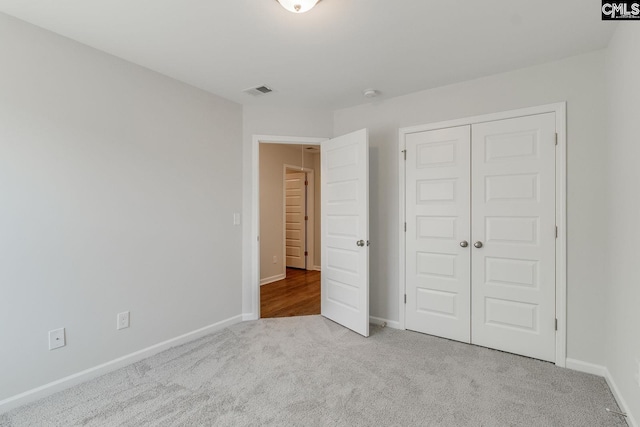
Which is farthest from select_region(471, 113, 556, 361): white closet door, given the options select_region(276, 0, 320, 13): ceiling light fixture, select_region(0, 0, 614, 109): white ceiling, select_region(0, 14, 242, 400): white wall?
select_region(0, 14, 242, 400): white wall

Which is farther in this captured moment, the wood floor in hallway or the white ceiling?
the wood floor in hallway

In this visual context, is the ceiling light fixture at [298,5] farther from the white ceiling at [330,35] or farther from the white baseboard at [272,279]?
the white baseboard at [272,279]

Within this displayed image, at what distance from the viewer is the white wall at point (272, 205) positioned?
5.10m

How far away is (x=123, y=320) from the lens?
2.38 metres

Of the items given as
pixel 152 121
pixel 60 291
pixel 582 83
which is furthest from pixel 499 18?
pixel 60 291

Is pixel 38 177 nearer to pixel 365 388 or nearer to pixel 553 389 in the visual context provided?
pixel 365 388

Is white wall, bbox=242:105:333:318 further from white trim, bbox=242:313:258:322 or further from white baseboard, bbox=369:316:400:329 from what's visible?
white baseboard, bbox=369:316:400:329

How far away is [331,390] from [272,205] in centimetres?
366

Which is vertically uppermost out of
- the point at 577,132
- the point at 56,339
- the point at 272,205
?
the point at 577,132

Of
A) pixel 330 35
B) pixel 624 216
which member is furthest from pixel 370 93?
pixel 624 216

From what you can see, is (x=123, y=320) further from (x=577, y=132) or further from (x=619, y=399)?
(x=577, y=132)

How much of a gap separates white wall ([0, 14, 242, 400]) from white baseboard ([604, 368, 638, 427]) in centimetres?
310

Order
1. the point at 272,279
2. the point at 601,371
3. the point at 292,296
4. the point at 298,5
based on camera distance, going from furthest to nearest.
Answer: the point at 272,279, the point at 292,296, the point at 601,371, the point at 298,5

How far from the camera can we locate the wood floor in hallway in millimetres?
3660
